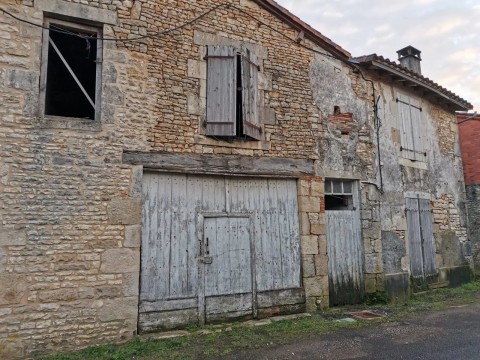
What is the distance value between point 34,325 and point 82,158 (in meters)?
2.23

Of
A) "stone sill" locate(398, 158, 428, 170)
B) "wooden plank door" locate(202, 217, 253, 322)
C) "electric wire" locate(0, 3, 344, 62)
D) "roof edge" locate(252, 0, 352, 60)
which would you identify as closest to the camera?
"electric wire" locate(0, 3, 344, 62)

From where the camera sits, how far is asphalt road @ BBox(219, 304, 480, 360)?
445 centimetres

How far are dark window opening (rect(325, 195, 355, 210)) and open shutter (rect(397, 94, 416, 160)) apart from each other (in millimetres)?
2159

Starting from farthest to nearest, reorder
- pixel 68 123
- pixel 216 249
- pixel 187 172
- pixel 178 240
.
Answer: pixel 216 249, pixel 187 172, pixel 178 240, pixel 68 123

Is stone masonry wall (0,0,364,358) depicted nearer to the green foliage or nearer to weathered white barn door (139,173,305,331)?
weathered white barn door (139,173,305,331)

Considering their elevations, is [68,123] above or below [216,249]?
above

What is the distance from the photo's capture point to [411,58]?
1115cm

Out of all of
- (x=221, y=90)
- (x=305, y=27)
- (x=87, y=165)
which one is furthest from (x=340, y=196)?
(x=87, y=165)

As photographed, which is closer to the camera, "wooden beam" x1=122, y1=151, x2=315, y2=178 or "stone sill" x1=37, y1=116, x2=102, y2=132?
"stone sill" x1=37, y1=116, x2=102, y2=132

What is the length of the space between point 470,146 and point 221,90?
889 cm

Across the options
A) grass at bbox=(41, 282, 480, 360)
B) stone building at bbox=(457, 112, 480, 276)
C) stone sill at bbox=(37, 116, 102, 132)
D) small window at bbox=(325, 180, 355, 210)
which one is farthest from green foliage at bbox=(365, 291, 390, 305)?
stone sill at bbox=(37, 116, 102, 132)

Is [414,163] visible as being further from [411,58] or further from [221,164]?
[221,164]

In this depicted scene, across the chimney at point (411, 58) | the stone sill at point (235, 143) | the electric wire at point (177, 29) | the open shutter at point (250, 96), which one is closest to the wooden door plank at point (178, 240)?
the stone sill at point (235, 143)

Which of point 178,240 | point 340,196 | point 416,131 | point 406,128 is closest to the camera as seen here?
point 178,240
